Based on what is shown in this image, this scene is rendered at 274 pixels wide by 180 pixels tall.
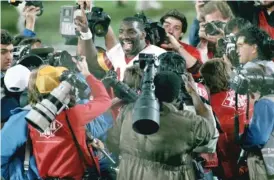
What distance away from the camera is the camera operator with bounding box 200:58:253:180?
320 centimetres

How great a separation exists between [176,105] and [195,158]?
0.97 feet

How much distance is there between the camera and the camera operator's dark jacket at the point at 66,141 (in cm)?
301

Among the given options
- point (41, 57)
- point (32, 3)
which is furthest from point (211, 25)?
point (32, 3)

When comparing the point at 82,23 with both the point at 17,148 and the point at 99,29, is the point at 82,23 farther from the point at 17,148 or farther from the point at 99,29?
the point at 17,148

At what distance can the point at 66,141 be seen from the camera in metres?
3.01

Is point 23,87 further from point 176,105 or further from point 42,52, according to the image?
point 176,105

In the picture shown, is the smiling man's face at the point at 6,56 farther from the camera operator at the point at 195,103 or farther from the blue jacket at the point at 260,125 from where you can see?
the blue jacket at the point at 260,125

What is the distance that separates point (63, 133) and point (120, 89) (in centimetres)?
30

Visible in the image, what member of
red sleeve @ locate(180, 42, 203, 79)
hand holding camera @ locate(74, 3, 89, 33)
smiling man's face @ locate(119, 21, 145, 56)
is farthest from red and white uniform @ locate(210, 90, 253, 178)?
hand holding camera @ locate(74, 3, 89, 33)

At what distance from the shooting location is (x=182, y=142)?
2.74 m

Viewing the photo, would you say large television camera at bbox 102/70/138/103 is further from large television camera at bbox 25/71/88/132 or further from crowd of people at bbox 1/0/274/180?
large television camera at bbox 25/71/88/132

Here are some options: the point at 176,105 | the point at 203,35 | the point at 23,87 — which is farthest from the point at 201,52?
the point at 23,87

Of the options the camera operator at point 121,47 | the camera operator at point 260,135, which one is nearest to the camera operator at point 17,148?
the camera operator at point 121,47

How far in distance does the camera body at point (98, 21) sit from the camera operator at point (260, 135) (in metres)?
0.67
